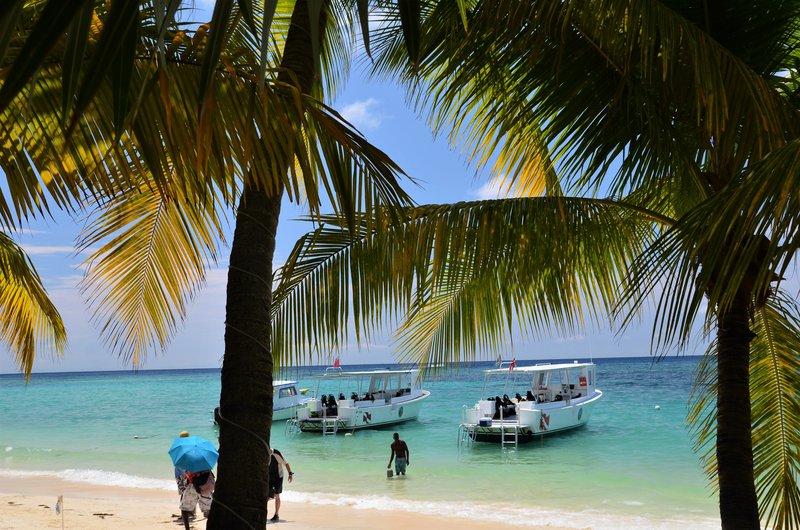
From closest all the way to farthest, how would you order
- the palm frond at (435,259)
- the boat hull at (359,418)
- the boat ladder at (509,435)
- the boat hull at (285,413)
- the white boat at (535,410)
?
the palm frond at (435,259)
the boat ladder at (509,435)
the white boat at (535,410)
the boat hull at (359,418)
the boat hull at (285,413)

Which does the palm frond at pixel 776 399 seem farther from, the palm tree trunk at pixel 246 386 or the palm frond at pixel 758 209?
the palm tree trunk at pixel 246 386

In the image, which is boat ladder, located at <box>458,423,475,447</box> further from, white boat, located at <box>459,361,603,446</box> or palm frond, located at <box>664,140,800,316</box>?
palm frond, located at <box>664,140,800,316</box>

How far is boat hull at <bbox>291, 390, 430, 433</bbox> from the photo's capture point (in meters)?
32.1

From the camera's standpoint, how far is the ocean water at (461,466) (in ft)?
59.6

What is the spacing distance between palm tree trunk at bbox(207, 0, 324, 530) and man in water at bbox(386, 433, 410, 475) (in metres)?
16.0

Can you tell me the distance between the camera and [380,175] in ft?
11.5

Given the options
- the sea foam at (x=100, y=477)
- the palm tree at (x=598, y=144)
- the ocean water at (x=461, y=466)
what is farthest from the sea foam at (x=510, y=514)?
the palm tree at (x=598, y=144)

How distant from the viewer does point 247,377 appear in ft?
12.9

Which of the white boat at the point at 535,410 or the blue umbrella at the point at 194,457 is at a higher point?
the blue umbrella at the point at 194,457

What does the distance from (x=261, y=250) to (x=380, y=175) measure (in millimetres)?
988

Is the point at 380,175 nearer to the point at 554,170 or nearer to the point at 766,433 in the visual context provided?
the point at 554,170

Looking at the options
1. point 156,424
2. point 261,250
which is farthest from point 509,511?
point 156,424

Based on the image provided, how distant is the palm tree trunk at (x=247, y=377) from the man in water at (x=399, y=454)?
630 inches

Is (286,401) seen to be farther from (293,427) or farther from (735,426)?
(735,426)
